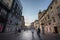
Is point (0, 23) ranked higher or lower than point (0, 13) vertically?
lower

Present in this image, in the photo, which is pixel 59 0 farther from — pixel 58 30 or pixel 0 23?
pixel 0 23

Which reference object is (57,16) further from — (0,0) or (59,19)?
(0,0)

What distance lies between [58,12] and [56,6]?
2727 mm

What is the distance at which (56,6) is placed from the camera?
2878 cm

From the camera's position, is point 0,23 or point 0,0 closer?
point 0,0

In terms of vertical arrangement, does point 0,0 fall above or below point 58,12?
above

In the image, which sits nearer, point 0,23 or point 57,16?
point 57,16

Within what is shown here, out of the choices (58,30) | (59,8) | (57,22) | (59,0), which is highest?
(59,0)

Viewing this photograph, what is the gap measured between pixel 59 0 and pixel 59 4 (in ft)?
4.65

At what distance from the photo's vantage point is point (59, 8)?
27.5 metres

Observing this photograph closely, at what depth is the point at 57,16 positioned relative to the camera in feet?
91.6

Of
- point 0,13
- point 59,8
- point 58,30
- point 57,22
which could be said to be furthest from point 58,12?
point 0,13

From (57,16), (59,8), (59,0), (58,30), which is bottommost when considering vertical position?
(58,30)

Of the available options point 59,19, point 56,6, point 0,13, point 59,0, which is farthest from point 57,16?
point 0,13
